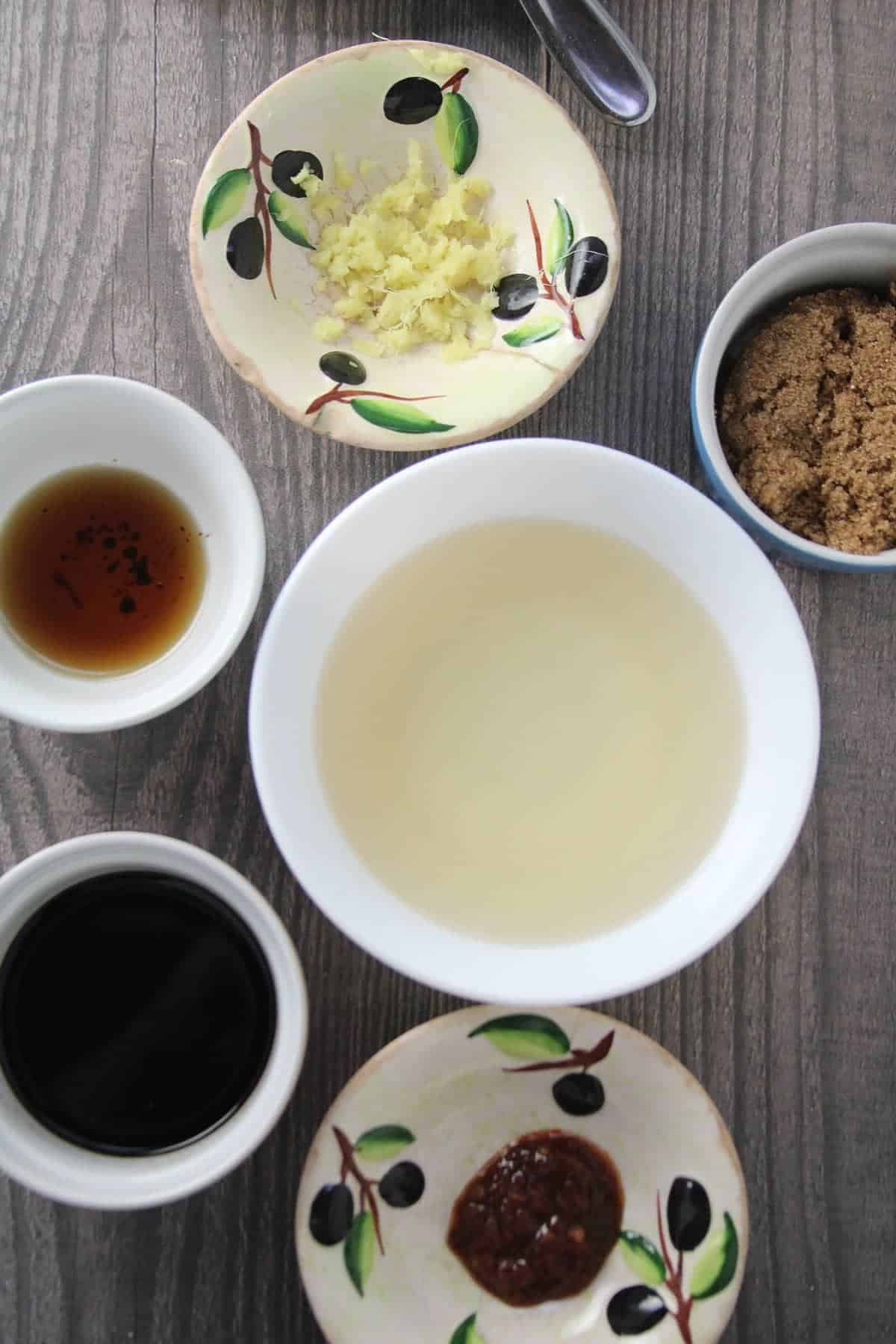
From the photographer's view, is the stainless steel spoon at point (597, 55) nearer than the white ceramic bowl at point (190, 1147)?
No

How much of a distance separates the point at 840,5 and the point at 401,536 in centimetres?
62

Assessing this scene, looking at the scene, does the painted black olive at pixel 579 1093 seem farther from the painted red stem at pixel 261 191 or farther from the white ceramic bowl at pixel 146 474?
the painted red stem at pixel 261 191

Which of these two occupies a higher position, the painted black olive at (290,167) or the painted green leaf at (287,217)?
the painted black olive at (290,167)

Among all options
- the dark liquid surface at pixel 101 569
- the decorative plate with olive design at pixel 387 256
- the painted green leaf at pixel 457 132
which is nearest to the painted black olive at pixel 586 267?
the decorative plate with olive design at pixel 387 256

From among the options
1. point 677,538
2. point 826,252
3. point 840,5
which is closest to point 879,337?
point 826,252

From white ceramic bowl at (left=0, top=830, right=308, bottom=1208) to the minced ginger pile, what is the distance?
1.39 ft

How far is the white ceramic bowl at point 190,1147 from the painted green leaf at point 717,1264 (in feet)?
1.16

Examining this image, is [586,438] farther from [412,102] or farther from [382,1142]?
[382,1142]

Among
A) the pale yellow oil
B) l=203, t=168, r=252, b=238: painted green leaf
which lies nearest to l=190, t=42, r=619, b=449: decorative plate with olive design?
l=203, t=168, r=252, b=238: painted green leaf

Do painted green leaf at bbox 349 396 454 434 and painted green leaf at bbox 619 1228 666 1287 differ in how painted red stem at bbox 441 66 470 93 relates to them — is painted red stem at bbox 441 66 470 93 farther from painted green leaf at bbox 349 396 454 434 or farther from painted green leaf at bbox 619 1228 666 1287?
painted green leaf at bbox 619 1228 666 1287

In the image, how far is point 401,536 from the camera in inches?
30.9

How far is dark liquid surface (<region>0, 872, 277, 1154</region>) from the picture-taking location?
2.61ft

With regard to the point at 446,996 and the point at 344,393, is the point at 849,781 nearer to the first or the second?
the point at 446,996

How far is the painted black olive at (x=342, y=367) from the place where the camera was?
813mm
